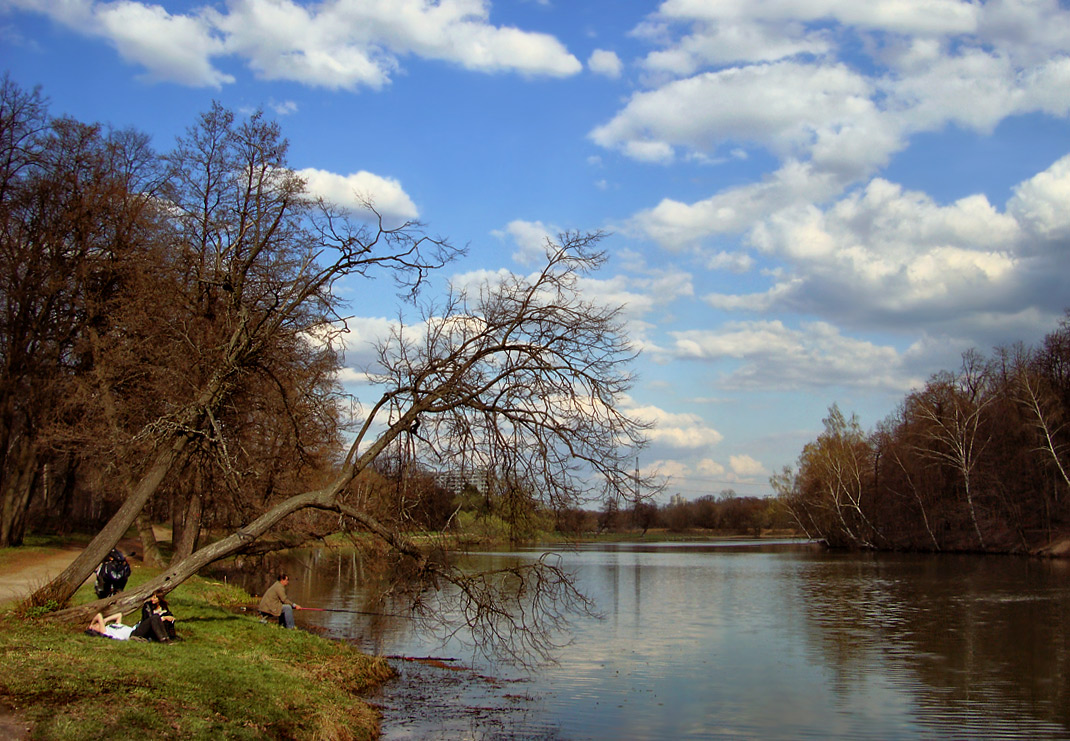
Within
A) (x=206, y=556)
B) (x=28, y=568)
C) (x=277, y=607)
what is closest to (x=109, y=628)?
(x=206, y=556)

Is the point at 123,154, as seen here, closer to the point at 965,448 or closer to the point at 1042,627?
the point at 1042,627

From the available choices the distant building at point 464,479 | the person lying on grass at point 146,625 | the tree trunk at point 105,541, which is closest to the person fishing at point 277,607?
the person lying on grass at point 146,625

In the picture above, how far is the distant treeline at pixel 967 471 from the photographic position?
56000mm

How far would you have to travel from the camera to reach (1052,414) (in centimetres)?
5322

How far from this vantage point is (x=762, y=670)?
1888 centimetres

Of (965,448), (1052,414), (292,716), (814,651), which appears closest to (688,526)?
(965,448)

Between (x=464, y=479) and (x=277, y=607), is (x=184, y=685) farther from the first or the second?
(x=277, y=607)

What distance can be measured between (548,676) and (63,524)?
2951 cm

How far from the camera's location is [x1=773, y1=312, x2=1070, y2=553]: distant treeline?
184ft

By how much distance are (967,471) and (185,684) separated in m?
55.8

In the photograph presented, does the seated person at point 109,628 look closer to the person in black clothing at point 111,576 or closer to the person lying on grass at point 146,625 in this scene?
the person lying on grass at point 146,625

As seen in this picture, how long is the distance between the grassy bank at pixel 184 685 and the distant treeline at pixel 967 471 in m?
48.5

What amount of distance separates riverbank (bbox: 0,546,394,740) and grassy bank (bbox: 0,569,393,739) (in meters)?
0.02

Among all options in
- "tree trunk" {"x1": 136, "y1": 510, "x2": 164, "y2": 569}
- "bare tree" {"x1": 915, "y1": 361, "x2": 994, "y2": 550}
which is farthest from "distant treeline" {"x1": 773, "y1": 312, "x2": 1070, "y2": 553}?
"tree trunk" {"x1": 136, "y1": 510, "x2": 164, "y2": 569}
